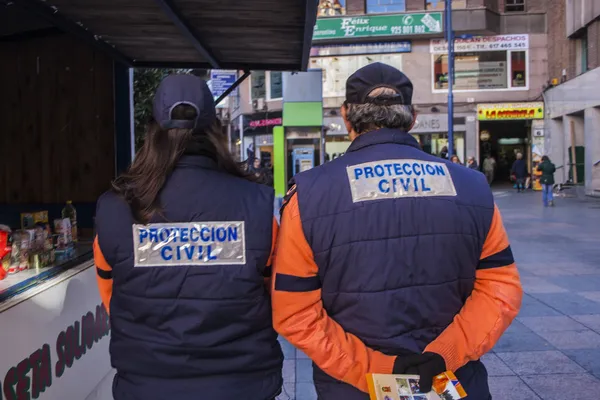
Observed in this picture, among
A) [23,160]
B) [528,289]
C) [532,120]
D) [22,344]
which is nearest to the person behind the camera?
[22,344]

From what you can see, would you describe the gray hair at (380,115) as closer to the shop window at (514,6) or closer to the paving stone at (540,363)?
the paving stone at (540,363)

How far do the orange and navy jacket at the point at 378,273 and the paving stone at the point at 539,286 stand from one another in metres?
5.56

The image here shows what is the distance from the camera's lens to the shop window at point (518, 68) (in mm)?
27312

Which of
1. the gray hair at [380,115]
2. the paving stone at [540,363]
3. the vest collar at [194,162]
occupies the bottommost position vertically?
the paving stone at [540,363]

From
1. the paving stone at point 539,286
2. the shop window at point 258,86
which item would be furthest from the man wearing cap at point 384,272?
the shop window at point 258,86

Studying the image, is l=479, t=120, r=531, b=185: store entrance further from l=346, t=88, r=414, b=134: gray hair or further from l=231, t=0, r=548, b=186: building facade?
l=346, t=88, r=414, b=134: gray hair

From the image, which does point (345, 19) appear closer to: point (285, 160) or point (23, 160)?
point (285, 160)

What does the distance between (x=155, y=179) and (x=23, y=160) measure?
2.86 m

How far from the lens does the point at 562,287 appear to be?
23.1 feet

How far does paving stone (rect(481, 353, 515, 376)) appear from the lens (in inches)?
171

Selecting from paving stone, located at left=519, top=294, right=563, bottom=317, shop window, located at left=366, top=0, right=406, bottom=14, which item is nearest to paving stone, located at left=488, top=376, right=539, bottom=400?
paving stone, located at left=519, top=294, right=563, bottom=317

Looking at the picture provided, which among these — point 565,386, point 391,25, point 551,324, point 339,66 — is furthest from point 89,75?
point 391,25

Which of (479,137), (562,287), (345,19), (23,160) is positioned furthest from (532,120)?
(23,160)

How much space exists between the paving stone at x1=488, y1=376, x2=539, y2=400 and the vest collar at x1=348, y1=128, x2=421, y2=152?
2.71 m
